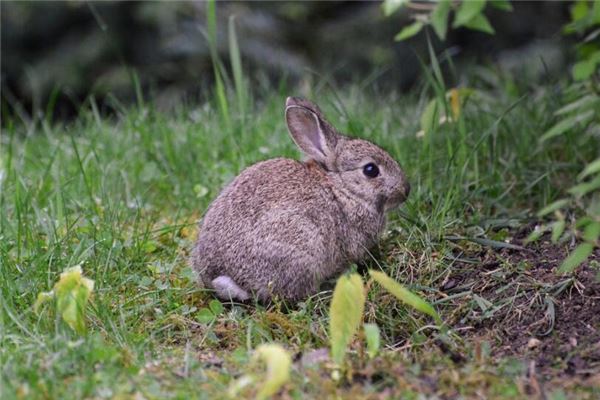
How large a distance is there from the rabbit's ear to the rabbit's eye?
0.19m

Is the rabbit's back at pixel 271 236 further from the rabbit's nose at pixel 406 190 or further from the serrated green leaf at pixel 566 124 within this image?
the serrated green leaf at pixel 566 124

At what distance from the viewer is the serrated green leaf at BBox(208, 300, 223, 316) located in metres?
4.34

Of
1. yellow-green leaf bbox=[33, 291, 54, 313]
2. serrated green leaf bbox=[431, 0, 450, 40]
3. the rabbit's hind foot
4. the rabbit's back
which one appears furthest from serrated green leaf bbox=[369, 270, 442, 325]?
serrated green leaf bbox=[431, 0, 450, 40]

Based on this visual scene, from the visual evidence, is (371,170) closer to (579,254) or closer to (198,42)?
(579,254)

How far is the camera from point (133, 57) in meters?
9.34

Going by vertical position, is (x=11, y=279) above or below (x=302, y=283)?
above

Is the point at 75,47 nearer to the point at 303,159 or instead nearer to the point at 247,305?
the point at 303,159

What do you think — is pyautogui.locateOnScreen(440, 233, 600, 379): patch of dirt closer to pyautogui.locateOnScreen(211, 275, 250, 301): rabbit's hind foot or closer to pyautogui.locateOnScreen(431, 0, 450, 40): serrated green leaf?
pyautogui.locateOnScreen(211, 275, 250, 301): rabbit's hind foot

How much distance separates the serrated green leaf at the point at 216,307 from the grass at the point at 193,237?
0.05ft

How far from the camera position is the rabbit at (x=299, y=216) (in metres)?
4.41

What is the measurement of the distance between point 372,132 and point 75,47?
4281mm

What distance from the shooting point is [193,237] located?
200 inches

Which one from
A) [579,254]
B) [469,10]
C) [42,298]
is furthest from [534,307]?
[42,298]

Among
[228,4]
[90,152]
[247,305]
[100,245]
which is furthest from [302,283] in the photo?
[228,4]
